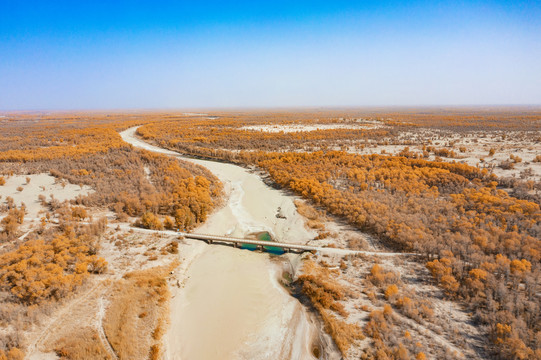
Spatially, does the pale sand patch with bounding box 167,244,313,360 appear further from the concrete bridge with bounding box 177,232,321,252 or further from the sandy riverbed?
the concrete bridge with bounding box 177,232,321,252

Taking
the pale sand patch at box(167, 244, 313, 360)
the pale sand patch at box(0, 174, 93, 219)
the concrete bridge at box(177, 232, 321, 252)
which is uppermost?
the pale sand patch at box(0, 174, 93, 219)

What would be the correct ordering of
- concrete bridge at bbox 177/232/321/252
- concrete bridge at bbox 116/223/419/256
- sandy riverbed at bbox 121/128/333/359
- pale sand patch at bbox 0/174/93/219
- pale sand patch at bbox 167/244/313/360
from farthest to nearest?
pale sand patch at bbox 0/174/93/219, concrete bridge at bbox 177/232/321/252, concrete bridge at bbox 116/223/419/256, sandy riverbed at bbox 121/128/333/359, pale sand patch at bbox 167/244/313/360

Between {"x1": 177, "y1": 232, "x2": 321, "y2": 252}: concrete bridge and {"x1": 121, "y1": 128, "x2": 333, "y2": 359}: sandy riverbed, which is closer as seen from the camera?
{"x1": 121, "y1": 128, "x2": 333, "y2": 359}: sandy riverbed

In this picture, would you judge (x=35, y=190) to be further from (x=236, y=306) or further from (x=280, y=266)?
(x=280, y=266)

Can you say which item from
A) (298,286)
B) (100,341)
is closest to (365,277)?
(298,286)

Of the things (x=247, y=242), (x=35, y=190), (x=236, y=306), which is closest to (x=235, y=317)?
(x=236, y=306)

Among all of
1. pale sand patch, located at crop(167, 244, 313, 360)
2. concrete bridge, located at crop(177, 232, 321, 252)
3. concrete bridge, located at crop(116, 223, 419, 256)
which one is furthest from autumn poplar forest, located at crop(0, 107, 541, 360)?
concrete bridge, located at crop(177, 232, 321, 252)
